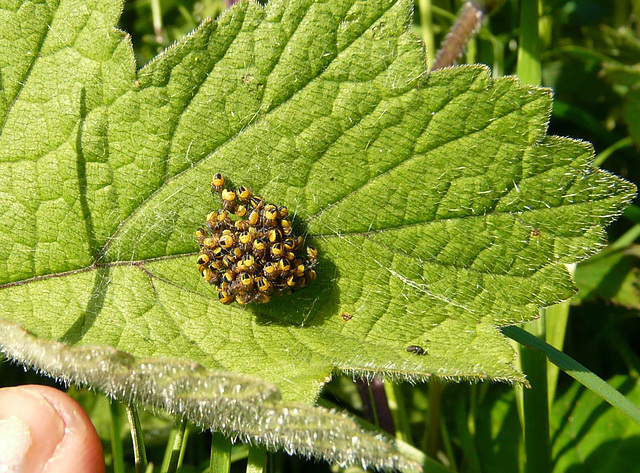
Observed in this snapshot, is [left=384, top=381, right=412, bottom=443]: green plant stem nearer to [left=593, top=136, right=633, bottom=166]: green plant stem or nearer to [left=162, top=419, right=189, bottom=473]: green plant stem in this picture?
[left=162, top=419, right=189, bottom=473]: green plant stem

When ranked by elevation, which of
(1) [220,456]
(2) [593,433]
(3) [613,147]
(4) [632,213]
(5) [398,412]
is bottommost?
(2) [593,433]

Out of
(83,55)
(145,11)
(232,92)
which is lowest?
(232,92)

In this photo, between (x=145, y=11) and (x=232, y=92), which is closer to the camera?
(x=232, y=92)

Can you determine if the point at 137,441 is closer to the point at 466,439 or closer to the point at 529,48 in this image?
the point at 466,439

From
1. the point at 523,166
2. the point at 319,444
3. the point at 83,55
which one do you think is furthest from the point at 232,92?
the point at 319,444

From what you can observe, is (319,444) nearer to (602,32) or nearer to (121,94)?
(121,94)

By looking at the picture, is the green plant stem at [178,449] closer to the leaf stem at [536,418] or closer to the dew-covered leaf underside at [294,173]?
the dew-covered leaf underside at [294,173]

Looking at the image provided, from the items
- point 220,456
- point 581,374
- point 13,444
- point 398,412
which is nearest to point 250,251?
point 220,456

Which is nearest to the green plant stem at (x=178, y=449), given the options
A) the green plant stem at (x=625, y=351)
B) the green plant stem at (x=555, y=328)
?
the green plant stem at (x=555, y=328)
